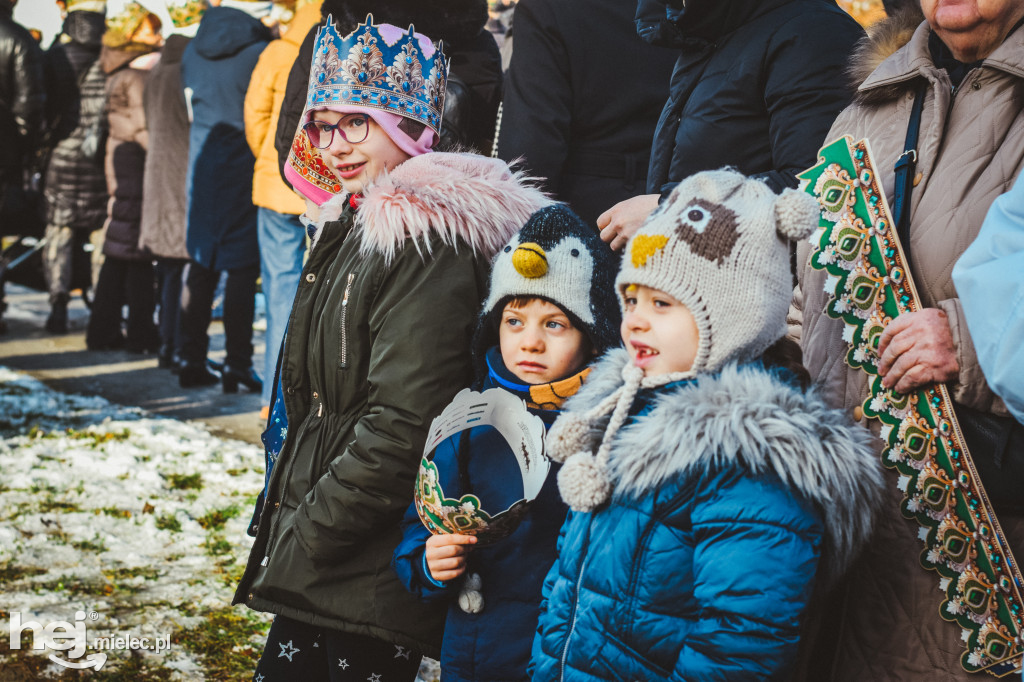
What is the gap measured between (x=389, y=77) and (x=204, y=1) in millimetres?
5004

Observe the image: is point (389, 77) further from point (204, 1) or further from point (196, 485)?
point (204, 1)

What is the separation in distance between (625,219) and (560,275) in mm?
286

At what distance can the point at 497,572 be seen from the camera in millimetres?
1867

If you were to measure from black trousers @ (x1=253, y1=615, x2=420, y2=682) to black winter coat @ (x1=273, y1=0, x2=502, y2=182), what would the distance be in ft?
4.95

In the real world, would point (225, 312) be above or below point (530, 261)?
below

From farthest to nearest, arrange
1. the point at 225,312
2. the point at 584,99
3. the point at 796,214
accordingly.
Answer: the point at 225,312
the point at 584,99
the point at 796,214

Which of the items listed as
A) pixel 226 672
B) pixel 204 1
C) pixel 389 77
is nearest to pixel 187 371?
pixel 204 1

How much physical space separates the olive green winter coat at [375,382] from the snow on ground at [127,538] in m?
1.09

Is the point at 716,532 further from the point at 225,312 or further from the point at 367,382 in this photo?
the point at 225,312

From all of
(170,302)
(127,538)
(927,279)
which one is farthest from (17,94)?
(927,279)

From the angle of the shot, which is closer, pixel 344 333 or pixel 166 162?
pixel 344 333

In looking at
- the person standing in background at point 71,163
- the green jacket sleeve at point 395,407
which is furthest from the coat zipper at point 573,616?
the person standing in background at point 71,163

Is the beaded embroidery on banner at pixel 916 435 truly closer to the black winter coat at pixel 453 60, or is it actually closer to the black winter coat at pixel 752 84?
the black winter coat at pixel 752 84

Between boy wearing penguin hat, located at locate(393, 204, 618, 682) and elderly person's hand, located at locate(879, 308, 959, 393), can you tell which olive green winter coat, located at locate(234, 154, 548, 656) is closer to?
boy wearing penguin hat, located at locate(393, 204, 618, 682)
